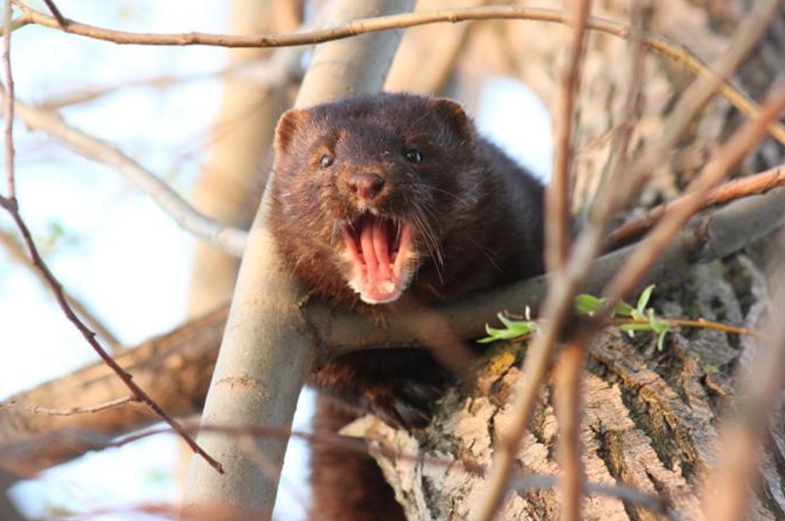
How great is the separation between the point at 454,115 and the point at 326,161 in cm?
81

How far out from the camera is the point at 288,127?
504cm

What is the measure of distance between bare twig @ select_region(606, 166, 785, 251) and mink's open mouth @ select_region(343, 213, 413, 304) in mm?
1085

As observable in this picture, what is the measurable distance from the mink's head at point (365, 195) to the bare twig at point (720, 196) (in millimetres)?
802

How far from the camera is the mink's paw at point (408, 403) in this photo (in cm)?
464

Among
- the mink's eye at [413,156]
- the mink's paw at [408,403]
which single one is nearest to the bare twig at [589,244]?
the mink's paw at [408,403]

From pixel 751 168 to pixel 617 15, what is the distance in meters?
1.85

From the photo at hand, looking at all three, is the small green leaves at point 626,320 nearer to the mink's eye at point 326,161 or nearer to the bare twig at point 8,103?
the mink's eye at point 326,161

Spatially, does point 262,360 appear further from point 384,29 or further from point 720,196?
point 720,196

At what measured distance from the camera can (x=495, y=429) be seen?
4.13 meters

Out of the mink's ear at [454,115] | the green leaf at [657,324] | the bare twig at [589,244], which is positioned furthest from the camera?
the mink's ear at [454,115]

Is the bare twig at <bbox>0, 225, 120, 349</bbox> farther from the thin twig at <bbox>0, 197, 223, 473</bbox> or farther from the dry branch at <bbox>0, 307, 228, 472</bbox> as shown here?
the thin twig at <bbox>0, 197, 223, 473</bbox>

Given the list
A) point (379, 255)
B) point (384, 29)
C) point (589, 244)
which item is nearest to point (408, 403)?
point (379, 255)

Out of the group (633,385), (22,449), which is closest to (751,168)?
(633,385)

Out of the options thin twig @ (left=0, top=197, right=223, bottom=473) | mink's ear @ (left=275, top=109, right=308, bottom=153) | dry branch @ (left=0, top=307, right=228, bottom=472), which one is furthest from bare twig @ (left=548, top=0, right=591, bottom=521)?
dry branch @ (left=0, top=307, right=228, bottom=472)
